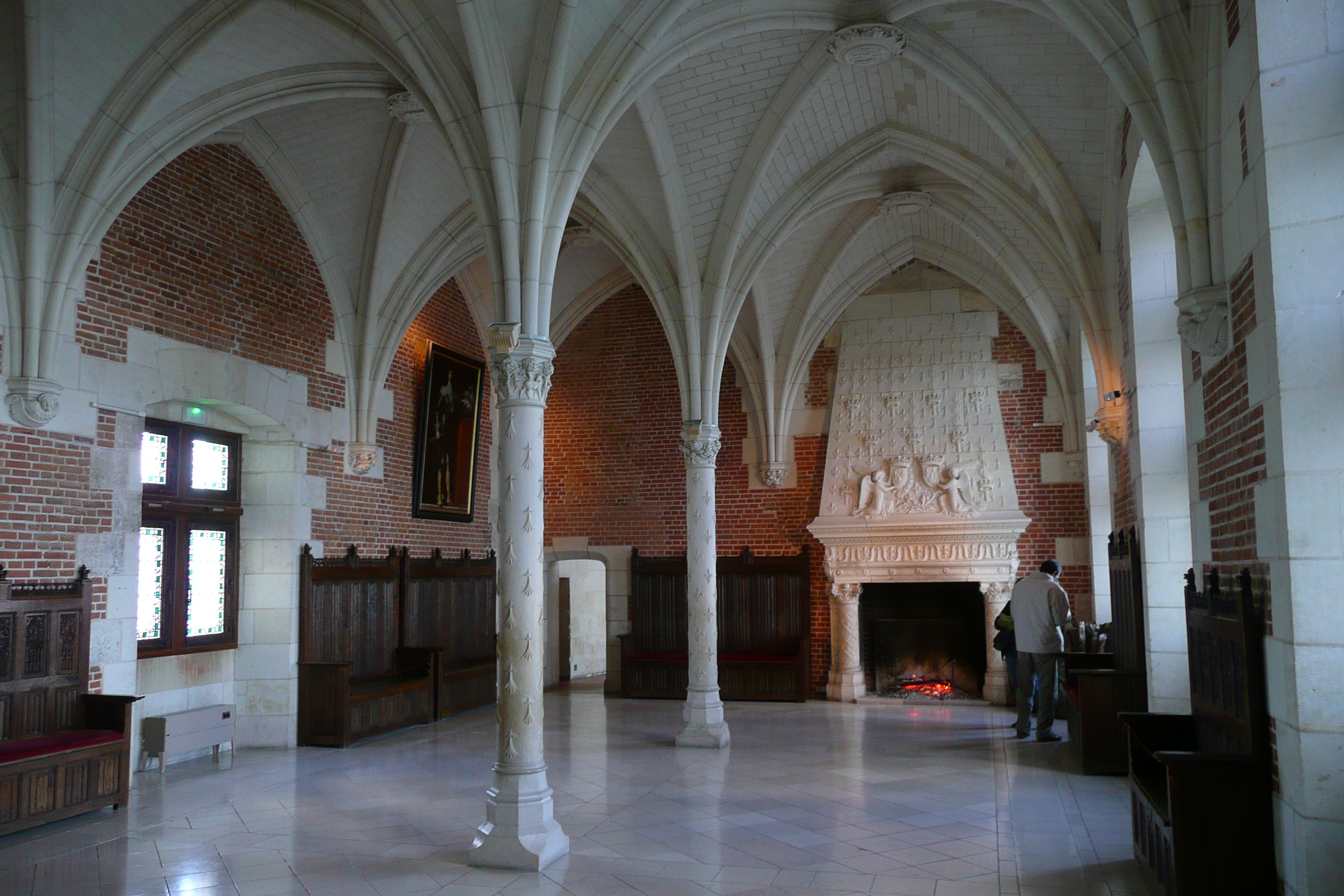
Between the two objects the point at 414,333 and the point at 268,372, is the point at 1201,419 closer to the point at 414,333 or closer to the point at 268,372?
the point at 268,372

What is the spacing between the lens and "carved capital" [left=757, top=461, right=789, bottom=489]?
1323cm

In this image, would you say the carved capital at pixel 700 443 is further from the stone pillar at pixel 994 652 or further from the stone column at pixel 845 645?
the stone pillar at pixel 994 652

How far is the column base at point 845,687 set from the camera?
12.6 m

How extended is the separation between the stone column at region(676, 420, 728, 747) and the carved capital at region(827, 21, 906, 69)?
339 cm

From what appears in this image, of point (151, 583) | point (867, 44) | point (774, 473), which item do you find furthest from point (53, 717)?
point (774, 473)

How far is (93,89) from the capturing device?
7.11m

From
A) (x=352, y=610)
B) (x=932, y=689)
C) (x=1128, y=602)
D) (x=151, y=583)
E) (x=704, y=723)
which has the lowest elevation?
(x=932, y=689)

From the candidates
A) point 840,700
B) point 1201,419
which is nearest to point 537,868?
point 1201,419

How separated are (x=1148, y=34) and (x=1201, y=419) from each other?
1.86m

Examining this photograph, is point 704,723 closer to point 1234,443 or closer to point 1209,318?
point 1234,443

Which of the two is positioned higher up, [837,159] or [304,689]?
[837,159]

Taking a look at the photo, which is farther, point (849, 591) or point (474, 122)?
point (849, 591)

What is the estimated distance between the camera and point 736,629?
13.3 metres

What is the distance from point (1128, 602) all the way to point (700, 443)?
3811 mm
